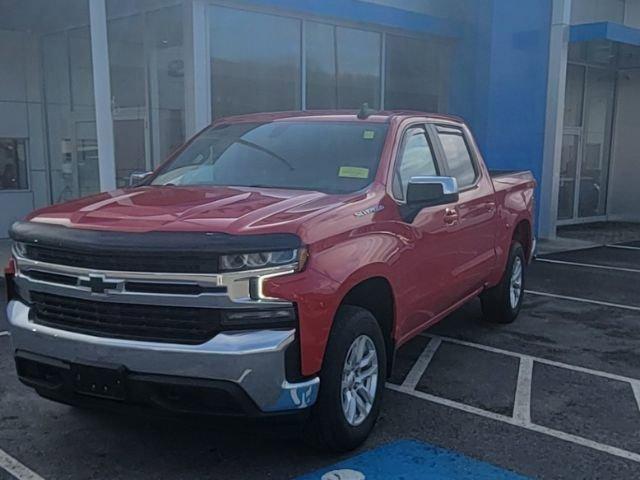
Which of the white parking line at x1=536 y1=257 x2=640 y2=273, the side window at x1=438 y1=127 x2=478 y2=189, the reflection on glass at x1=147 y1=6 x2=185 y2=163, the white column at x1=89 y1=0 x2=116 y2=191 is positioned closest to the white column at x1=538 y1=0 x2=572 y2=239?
the white parking line at x1=536 y1=257 x2=640 y2=273

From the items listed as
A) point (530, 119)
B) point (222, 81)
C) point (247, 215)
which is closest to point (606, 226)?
point (530, 119)

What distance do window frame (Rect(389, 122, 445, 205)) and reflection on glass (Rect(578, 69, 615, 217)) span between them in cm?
1330

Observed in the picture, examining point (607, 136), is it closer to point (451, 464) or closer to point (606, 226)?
point (606, 226)

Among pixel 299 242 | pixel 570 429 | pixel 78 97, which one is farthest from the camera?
pixel 78 97

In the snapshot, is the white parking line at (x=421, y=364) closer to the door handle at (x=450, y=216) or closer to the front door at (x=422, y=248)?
the front door at (x=422, y=248)

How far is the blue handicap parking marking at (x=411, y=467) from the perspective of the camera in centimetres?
380

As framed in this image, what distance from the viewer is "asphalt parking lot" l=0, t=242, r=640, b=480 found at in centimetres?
388

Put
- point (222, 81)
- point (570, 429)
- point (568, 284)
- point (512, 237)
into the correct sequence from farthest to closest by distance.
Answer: point (222, 81) → point (568, 284) → point (512, 237) → point (570, 429)

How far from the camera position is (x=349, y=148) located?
483 cm

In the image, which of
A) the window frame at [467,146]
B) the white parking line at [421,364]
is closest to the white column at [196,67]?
the window frame at [467,146]

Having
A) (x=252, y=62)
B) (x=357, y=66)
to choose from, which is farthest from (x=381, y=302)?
(x=357, y=66)

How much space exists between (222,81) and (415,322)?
23.3ft

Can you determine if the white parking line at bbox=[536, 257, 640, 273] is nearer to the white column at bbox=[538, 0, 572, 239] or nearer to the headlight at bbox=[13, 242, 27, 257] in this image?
the white column at bbox=[538, 0, 572, 239]

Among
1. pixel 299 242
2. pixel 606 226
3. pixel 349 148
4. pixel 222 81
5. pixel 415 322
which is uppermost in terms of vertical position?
pixel 222 81
